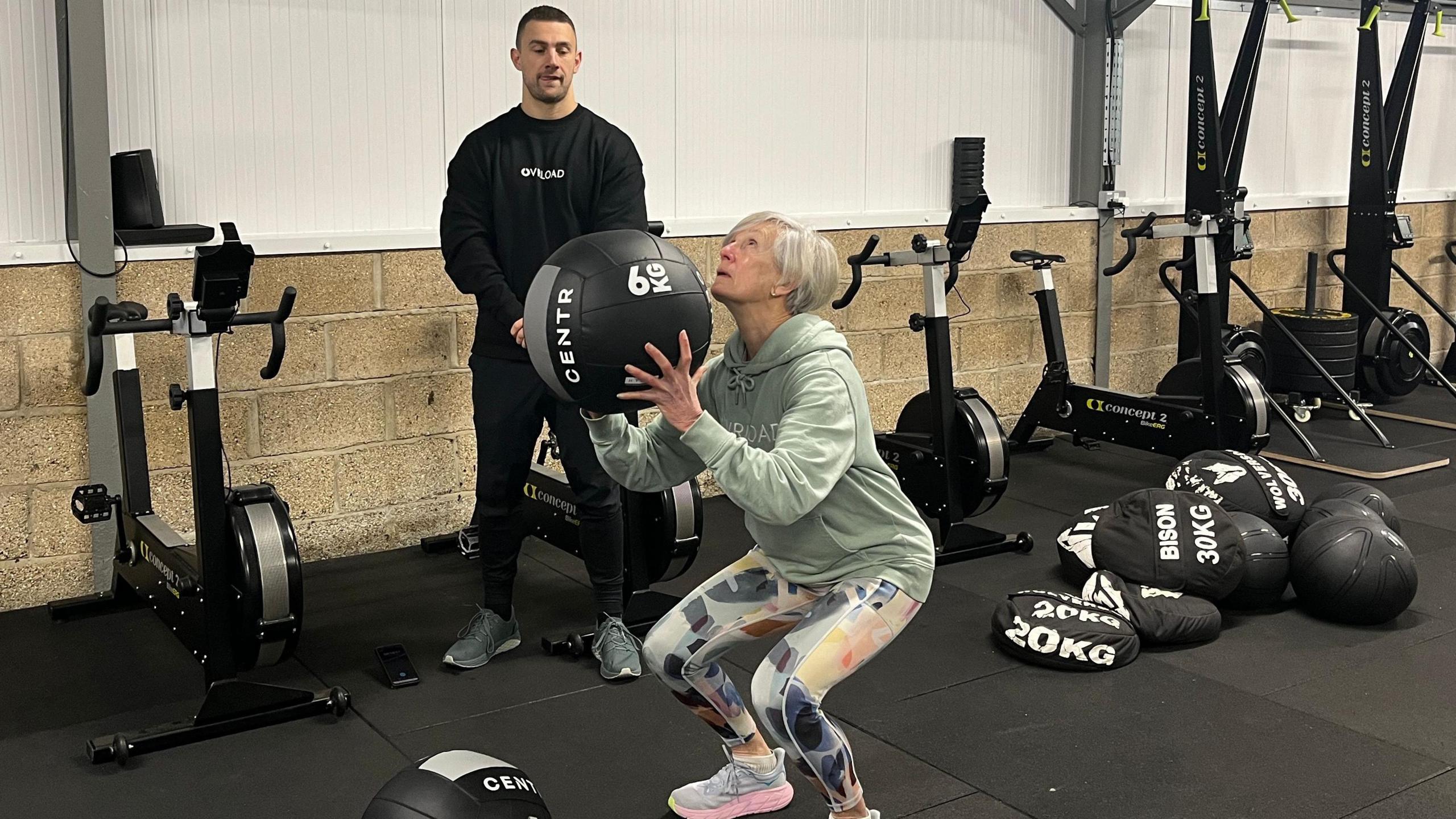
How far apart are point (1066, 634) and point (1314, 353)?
3898 mm

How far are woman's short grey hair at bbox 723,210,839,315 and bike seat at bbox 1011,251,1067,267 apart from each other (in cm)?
335

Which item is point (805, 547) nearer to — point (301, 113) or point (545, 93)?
point (545, 93)

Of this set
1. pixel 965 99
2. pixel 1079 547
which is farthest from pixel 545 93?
pixel 965 99

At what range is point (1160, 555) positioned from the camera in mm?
3984

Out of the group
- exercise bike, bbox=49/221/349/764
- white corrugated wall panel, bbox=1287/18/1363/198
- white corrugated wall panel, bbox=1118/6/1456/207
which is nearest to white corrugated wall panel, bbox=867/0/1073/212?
white corrugated wall panel, bbox=1118/6/1456/207

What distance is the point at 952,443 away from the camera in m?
4.86

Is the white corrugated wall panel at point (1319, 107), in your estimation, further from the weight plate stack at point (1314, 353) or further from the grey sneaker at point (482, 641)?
the grey sneaker at point (482, 641)

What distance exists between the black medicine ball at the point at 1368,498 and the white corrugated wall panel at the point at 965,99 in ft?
7.61

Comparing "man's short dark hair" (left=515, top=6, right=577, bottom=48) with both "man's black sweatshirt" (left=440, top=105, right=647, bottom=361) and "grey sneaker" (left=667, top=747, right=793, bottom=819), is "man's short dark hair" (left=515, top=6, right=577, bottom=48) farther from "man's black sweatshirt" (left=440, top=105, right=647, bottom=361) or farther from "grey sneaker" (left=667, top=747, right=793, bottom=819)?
"grey sneaker" (left=667, top=747, right=793, bottom=819)

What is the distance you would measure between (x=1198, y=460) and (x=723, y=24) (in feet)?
8.14

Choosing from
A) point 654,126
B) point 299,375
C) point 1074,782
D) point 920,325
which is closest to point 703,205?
point 654,126

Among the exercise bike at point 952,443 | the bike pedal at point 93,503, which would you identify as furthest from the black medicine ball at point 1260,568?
the bike pedal at point 93,503

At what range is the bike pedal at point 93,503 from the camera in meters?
4.02

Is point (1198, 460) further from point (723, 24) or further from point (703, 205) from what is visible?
point (723, 24)
